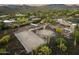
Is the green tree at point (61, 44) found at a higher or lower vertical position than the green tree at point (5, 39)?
lower

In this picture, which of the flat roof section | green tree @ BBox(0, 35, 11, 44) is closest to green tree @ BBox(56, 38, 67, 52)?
the flat roof section

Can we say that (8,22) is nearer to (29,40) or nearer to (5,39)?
(5,39)

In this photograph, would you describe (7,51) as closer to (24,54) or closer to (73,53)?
(24,54)

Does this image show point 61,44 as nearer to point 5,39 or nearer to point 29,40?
point 29,40

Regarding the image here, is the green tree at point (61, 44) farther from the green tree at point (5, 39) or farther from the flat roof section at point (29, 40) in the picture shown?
the green tree at point (5, 39)

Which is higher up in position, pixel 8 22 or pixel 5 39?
pixel 8 22

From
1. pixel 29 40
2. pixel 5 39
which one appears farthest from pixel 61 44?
pixel 5 39

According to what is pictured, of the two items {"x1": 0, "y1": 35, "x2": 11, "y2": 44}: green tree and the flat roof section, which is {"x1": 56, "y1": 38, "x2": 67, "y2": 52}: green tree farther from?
{"x1": 0, "y1": 35, "x2": 11, "y2": 44}: green tree

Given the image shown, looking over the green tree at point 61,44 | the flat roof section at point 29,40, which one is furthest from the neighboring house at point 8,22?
the green tree at point 61,44
